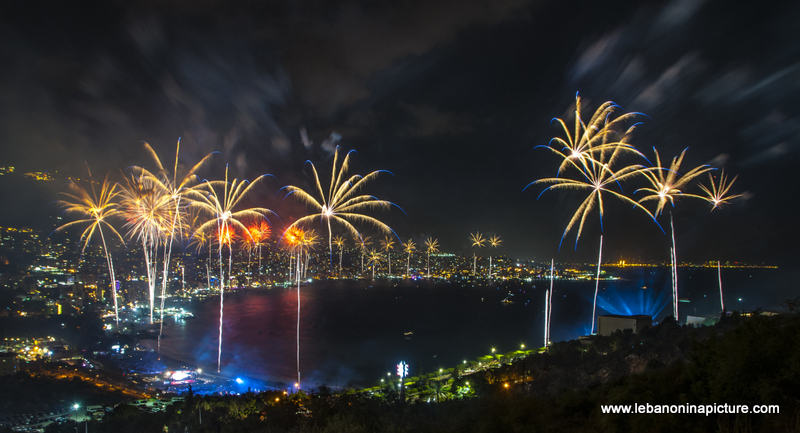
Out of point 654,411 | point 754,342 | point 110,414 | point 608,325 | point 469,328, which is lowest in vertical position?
point 469,328

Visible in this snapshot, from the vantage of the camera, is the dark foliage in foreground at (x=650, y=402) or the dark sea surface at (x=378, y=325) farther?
the dark sea surface at (x=378, y=325)

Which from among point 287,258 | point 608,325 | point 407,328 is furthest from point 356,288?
point 608,325

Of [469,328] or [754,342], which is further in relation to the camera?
[469,328]

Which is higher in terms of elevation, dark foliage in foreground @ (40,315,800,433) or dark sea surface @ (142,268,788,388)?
dark foliage in foreground @ (40,315,800,433)

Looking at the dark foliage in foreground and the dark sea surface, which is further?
the dark sea surface

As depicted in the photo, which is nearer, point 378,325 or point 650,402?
point 650,402

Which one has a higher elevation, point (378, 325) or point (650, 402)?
point (650, 402)

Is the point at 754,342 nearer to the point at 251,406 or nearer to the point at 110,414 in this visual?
the point at 251,406

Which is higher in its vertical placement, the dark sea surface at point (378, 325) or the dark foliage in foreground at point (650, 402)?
the dark foliage in foreground at point (650, 402)
